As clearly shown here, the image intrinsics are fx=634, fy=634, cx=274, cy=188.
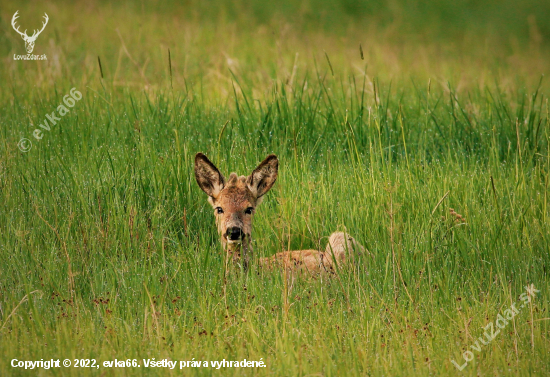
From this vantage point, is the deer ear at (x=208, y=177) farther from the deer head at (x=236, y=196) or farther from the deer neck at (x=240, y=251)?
the deer neck at (x=240, y=251)

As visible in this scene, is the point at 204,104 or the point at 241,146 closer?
the point at 241,146

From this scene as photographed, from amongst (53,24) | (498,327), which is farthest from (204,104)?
(53,24)

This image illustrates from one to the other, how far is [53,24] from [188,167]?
9.42 meters

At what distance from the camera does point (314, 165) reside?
820 cm

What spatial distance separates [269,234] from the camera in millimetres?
6758

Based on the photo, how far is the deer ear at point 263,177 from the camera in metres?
6.62

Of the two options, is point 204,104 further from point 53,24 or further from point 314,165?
point 53,24
